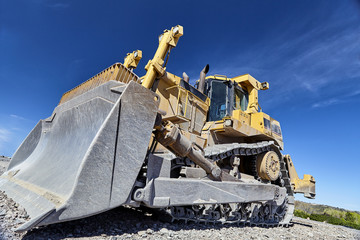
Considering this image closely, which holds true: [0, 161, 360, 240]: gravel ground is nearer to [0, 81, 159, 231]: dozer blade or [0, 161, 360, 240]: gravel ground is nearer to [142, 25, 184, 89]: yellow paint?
[0, 81, 159, 231]: dozer blade

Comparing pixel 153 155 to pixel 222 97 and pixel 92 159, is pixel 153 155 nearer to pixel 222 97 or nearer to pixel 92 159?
pixel 92 159

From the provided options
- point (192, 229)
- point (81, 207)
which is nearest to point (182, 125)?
point (192, 229)

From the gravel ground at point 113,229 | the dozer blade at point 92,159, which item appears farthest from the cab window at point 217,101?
the dozer blade at point 92,159

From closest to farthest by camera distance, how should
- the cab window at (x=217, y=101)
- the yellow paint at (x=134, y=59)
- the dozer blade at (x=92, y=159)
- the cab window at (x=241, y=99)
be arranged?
the dozer blade at (x=92, y=159), the cab window at (x=217, y=101), the cab window at (x=241, y=99), the yellow paint at (x=134, y=59)

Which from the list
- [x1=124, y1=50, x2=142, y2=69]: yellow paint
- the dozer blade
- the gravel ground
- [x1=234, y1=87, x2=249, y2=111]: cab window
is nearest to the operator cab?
[x1=234, y1=87, x2=249, y2=111]: cab window

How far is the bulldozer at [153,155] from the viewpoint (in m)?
2.53

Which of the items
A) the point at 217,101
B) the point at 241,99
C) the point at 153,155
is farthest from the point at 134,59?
the point at 153,155

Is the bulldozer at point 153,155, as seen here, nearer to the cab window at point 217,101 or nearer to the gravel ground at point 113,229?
the cab window at point 217,101

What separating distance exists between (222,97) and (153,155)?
3605mm

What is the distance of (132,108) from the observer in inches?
112

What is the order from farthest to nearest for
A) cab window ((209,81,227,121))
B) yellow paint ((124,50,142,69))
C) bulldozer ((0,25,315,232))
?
yellow paint ((124,50,142,69))
cab window ((209,81,227,121))
bulldozer ((0,25,315,232))

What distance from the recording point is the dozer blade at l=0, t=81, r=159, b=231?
7.67 feet

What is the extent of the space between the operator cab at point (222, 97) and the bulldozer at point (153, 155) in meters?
0.03

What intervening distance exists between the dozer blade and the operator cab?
10.7ft
